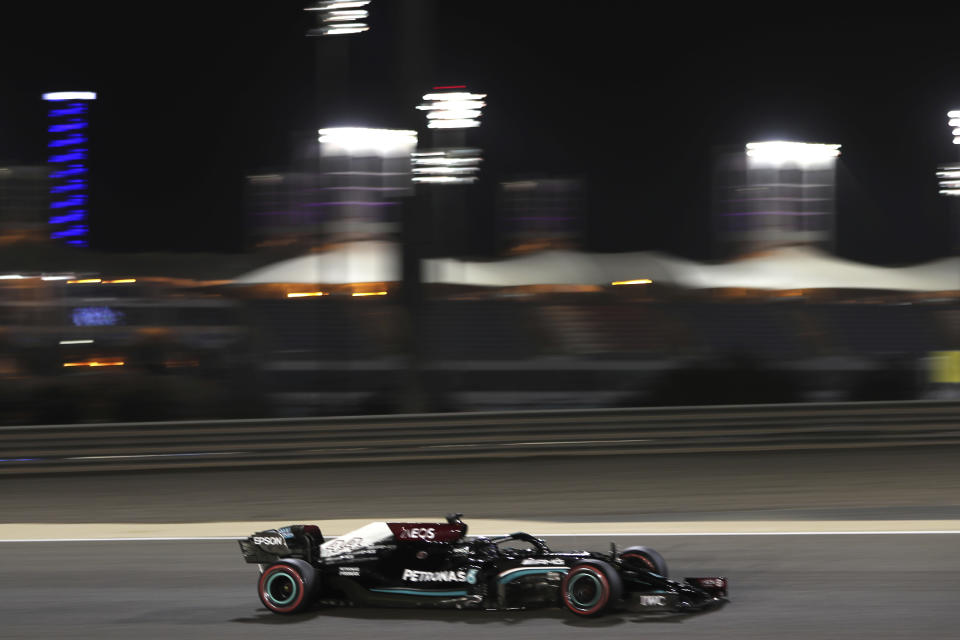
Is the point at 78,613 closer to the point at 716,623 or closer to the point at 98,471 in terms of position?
the point at 716,623

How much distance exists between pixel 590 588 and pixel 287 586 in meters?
1.68

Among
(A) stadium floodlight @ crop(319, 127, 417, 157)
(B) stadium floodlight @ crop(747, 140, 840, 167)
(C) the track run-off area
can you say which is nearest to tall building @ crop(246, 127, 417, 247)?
(A) stadium floodlight @ crop(319, 127, 417, 157)

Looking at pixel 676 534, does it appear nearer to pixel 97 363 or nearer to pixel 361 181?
pixel 97 363

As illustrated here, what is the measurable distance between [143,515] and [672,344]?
22.7 meters

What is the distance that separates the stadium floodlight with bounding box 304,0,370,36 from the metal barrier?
7722 mm

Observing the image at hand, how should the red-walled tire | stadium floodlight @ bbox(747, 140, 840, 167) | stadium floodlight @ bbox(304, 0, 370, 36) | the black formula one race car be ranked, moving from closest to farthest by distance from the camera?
the red-walled tire < the black formula one race car < stadium floodlight @ bbox(304, 0, 370, 36) < stadium floodlight @ bbox(747, 140, 840, 167)

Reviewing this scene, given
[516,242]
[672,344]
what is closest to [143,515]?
[672,344]

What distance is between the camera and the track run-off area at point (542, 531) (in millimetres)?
6430

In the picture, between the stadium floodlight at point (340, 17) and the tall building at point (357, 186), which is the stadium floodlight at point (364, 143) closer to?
the tall building at point (357, 186)

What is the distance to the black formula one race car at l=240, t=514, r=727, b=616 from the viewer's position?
6207 mm

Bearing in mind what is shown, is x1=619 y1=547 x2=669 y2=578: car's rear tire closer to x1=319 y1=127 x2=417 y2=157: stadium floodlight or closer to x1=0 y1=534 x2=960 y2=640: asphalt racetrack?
x1=0 y1=534 x2=960 y2=640: asphalt racetrack

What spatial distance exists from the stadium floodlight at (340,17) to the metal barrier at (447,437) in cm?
772

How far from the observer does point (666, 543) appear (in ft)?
29.7

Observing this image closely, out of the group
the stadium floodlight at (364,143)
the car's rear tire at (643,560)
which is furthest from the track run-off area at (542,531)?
the stadium floodlight at (364,143)
